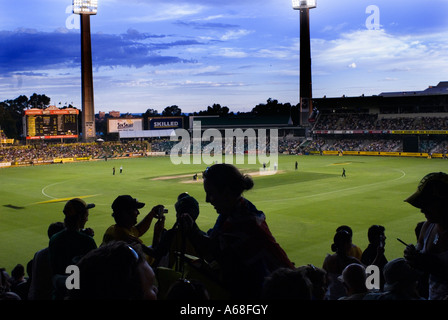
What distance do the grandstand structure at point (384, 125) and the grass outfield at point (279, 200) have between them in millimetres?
17456

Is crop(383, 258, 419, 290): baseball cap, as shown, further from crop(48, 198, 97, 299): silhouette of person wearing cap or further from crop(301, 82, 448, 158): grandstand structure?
crop(301, 82, 448, 158): grandstand structure

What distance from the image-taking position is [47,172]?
192 feet

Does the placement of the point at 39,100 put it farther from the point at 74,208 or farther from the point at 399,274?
the point at 399,274

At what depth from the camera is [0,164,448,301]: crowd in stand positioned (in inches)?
110

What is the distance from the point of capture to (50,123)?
279 ft

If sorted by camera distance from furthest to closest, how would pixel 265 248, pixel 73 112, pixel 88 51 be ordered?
1. pixel 88 51
2. pixel 73 112
3. pixel 265 248

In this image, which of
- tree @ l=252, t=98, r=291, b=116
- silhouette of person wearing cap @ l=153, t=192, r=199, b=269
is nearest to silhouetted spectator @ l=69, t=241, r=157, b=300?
silhouette of person wearing cap @ l=153, t=192, r=199, b=269

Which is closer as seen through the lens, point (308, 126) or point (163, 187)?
point (163, 187)

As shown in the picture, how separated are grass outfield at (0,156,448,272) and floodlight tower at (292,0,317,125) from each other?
124 ft

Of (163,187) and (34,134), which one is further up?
(34,134)
